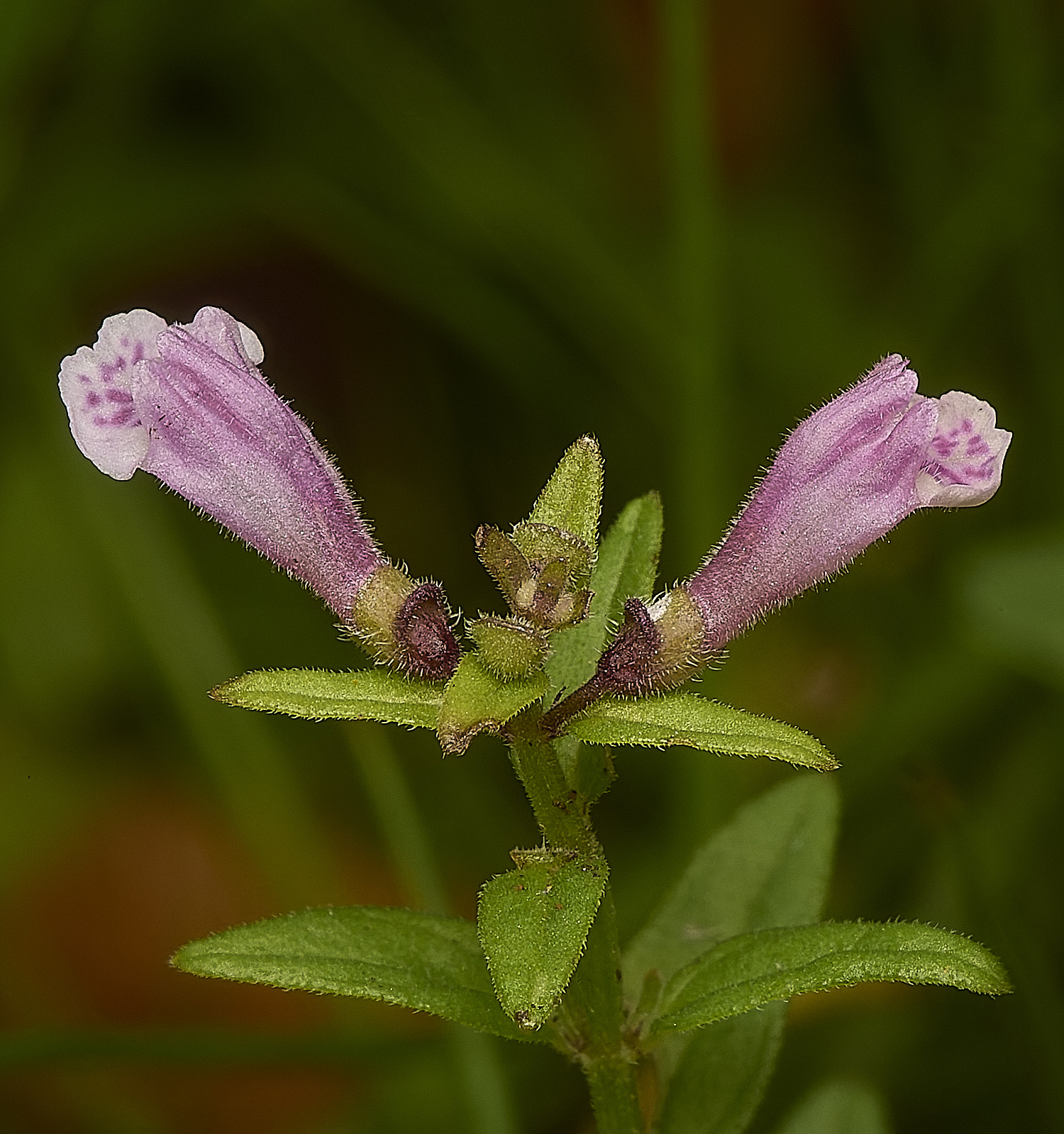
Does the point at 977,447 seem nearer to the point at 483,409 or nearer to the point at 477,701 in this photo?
the point at 477,701

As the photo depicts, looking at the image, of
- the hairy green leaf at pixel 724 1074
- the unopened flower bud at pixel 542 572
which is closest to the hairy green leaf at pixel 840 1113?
the hairy green leaf at pixel 724 1074

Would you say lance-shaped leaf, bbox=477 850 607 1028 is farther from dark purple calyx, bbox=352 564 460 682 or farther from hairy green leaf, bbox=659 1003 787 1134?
hairy green leaf, bbox=659 1003 787 1134

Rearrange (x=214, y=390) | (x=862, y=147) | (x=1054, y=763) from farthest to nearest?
(x=862, y=147)
(x=1054, y=763)
(x=214, y=390)

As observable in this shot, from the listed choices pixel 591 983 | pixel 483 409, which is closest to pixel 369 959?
pixel 591 983

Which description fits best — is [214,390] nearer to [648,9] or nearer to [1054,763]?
[1054,763]

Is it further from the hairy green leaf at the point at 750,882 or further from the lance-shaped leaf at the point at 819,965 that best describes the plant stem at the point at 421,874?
the lance-shaped leaf at the point at 819,965

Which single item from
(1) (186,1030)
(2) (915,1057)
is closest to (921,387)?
(2) (915,1057)
